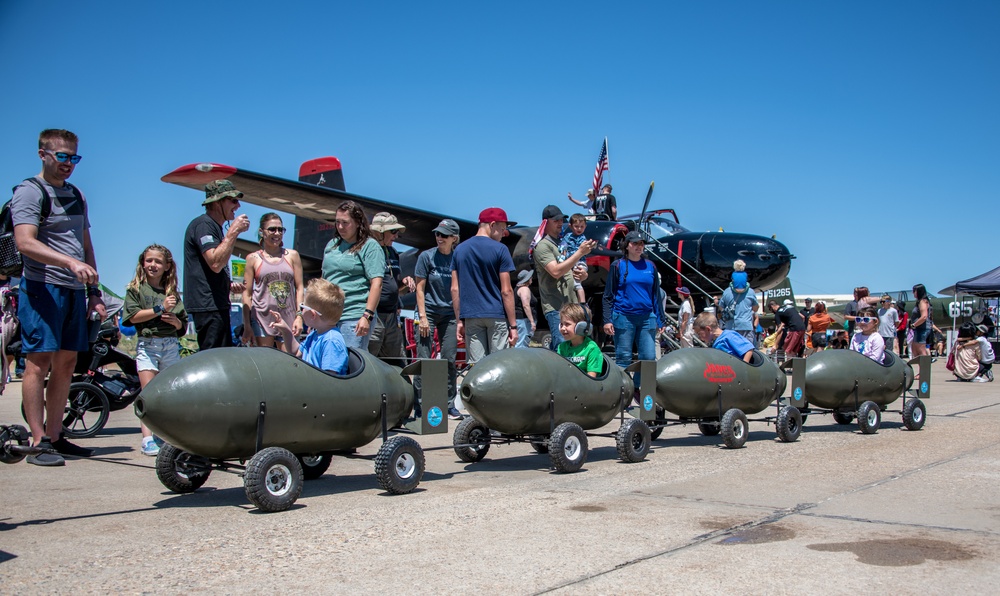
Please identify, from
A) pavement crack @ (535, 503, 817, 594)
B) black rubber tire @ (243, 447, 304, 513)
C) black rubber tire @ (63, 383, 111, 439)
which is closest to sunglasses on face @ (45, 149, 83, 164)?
black rubber tire @ (243, 447, 304, 513)

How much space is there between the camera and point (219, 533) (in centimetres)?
347

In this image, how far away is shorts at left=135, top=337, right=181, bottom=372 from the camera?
616cm

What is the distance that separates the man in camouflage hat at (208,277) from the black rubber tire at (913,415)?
225 inches

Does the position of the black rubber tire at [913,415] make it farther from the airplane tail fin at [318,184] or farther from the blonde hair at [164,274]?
the airplane tail fin at [318,184]

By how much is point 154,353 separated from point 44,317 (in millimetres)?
1178

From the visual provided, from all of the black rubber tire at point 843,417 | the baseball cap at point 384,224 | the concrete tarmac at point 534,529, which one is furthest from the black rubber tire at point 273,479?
the black rubber tire at point 843,417

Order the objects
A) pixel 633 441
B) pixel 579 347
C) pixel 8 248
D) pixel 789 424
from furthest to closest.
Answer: pixel 789 424
pixel 579 347
pixel 633 441
pixel 8 248

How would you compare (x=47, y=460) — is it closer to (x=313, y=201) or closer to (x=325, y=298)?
(x=325, y=298)

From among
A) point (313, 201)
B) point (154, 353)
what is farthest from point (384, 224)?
point (313, 201)

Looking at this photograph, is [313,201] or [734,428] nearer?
[734,428]

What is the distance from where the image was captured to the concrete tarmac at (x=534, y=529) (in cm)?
280

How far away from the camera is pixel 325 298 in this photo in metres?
4.58

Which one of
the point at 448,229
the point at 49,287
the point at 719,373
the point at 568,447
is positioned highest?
the point at 448,229

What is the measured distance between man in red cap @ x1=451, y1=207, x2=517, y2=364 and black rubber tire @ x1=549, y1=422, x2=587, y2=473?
1.73m
